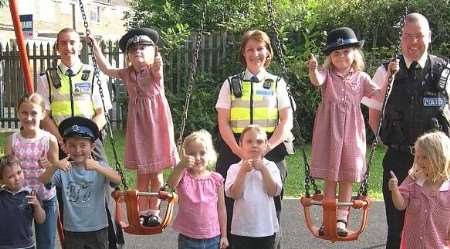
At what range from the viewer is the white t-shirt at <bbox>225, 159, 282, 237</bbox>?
161 inches

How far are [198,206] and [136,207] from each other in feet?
1.56

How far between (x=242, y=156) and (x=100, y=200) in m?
0.99

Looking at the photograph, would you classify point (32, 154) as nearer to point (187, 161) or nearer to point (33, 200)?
point (33, 200)

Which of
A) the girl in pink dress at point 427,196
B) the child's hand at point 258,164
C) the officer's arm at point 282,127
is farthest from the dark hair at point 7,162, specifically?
the girl in pink dress at point 427,196

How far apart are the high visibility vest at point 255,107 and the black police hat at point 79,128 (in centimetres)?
96

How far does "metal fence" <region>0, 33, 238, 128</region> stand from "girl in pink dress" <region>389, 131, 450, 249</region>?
297 inches

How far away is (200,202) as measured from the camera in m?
4.07

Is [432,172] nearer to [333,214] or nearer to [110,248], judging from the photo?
[333,214]

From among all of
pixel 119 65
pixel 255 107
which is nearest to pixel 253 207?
pixel 255 107

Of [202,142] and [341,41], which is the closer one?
[202,142]

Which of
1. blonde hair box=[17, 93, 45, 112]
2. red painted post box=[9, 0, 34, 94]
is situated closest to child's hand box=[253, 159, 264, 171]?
blonde hair box=[17, 93, 45, 112]

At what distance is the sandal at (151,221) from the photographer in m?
4.45

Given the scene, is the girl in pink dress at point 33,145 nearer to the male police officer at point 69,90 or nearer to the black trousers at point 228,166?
the male police officer at point 69,90

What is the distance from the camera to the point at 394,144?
4.49 meters
